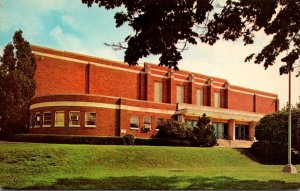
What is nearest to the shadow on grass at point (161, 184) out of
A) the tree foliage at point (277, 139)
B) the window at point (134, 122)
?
the tree foliage at point (277, 139)

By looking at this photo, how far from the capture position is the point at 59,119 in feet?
117

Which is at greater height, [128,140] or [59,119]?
[59,119]

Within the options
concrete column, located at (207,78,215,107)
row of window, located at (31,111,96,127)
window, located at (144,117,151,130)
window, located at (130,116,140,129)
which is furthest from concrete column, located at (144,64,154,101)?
row of window, located at (31,111,96,127)

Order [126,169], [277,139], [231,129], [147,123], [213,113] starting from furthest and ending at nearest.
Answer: [231,129] → [213,113] → [147,123] → [277,139] → [126,169]

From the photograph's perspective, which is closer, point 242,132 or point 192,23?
point 192,23

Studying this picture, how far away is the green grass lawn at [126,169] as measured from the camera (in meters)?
15.0

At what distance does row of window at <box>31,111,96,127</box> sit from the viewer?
35500 mm

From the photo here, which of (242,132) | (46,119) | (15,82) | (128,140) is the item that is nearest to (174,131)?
(128,140)

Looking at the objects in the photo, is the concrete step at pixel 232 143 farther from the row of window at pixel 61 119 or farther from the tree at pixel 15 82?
the tree at pixel 15 82

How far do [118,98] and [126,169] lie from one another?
1685 centimetres

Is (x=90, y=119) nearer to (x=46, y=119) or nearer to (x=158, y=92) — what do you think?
(x=46, y=119)

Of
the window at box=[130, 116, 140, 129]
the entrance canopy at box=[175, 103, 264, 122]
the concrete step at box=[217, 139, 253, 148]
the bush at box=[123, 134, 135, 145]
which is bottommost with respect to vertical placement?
the concrete step at box=[217, 139, 253, 148]

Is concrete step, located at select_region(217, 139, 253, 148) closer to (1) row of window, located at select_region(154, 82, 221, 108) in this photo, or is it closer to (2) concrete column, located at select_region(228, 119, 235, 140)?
(2) concrete column, located at select_region(228, 119, 235, 140)

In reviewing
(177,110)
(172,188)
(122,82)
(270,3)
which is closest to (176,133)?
(177,110)
